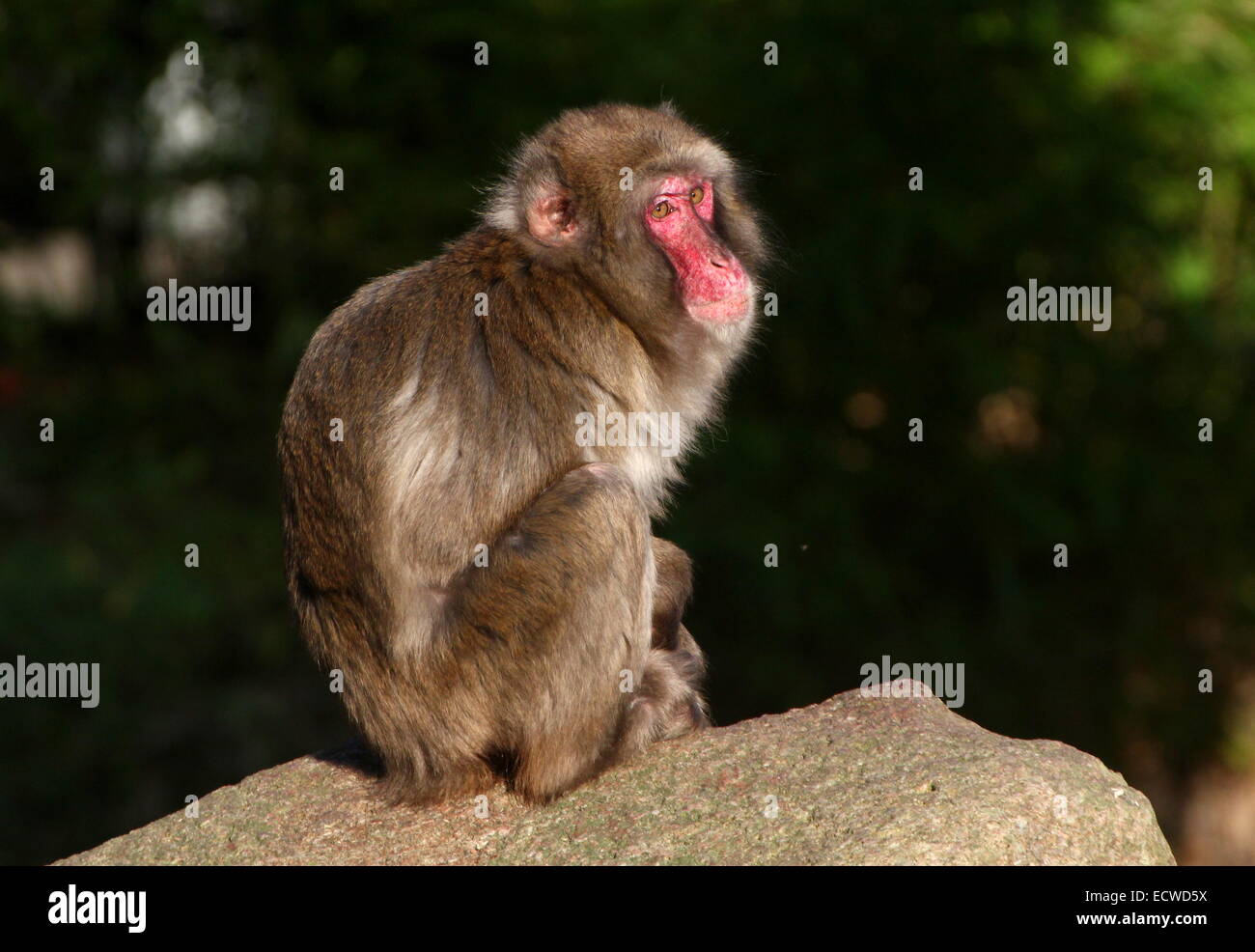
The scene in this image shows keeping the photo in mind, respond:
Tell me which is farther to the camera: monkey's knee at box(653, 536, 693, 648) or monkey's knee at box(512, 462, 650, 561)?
monkey's knee at box(653, 536, 693, 648)

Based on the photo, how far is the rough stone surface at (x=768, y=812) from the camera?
4.57 meters

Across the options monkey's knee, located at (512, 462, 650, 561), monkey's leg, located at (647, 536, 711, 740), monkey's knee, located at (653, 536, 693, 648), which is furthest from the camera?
monkey's knee, located at (653, 536, 693, 648)

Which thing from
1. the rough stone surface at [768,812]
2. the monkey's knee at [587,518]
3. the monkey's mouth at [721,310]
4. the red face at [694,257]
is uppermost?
the red face at [694,257]

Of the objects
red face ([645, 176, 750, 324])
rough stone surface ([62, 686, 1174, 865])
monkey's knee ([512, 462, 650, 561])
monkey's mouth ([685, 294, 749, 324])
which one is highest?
red face ([645, 176, 750, 324])

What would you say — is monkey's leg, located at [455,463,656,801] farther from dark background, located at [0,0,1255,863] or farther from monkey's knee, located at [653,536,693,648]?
dark background, located at [0,0,1255,863]

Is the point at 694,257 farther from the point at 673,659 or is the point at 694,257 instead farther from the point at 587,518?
the point at 673,659

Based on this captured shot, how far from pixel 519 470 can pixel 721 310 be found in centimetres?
96

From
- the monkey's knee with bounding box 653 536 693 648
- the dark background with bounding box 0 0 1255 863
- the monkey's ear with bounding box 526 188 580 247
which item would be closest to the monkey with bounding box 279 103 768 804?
the monkey's ear with bounding box 526 188 580 247

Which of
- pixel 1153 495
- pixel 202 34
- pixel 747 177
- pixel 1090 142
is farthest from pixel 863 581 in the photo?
pixel 202 34

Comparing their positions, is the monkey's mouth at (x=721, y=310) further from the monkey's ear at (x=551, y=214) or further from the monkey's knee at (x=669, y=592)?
the monkey's knee at (x=669, y=592)

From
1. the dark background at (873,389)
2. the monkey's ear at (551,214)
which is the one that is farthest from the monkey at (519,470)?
the dark background at (873,389)

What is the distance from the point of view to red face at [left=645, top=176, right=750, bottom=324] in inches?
215

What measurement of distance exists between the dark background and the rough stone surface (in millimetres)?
4719

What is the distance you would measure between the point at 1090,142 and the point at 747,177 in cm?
439
